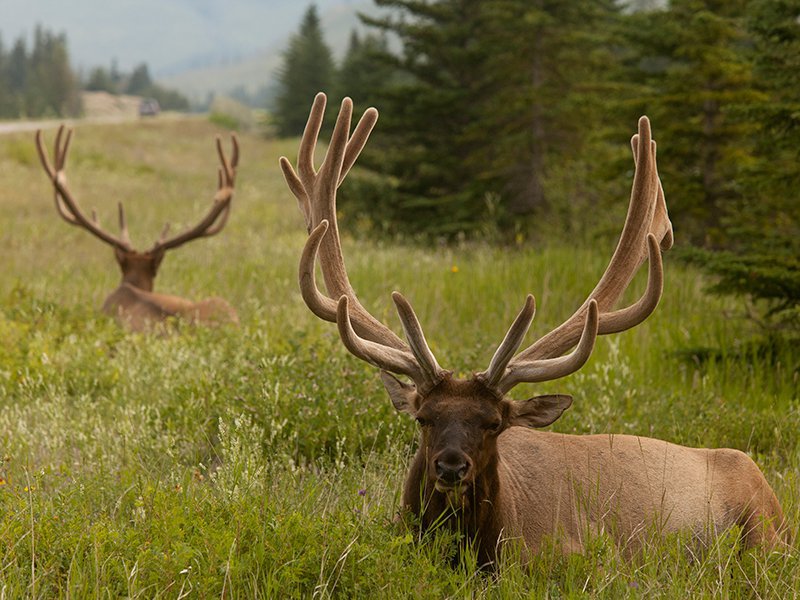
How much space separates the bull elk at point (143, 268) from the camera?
25.6 ft

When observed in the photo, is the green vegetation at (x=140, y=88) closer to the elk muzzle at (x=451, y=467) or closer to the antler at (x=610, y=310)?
the antler at (x=610, y=310)

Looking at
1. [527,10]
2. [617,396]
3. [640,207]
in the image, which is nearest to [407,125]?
[527,10]

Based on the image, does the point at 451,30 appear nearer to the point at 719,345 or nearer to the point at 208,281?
the point at 208,281

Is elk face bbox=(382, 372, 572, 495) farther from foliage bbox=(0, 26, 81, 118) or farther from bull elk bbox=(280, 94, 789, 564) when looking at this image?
foliage bbox=(0, 26, 81, 118)

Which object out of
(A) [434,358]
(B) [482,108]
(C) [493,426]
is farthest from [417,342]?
(B) [482,108]

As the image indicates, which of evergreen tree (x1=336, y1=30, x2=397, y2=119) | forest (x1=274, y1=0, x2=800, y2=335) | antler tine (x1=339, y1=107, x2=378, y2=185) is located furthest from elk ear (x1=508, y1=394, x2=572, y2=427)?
evergreen tree (x1=336, y1=30, x2=397, y2=119)

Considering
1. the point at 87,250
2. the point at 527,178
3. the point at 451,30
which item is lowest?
the point at 87,250

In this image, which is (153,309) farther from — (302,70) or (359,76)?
(302,70)

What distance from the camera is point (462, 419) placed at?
10.5 feet

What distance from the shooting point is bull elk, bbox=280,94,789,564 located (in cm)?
326

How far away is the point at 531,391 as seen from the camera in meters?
5.75

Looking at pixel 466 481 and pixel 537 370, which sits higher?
pixel 537 370

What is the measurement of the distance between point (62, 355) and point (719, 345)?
500 cm

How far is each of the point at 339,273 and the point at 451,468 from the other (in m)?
1.30
